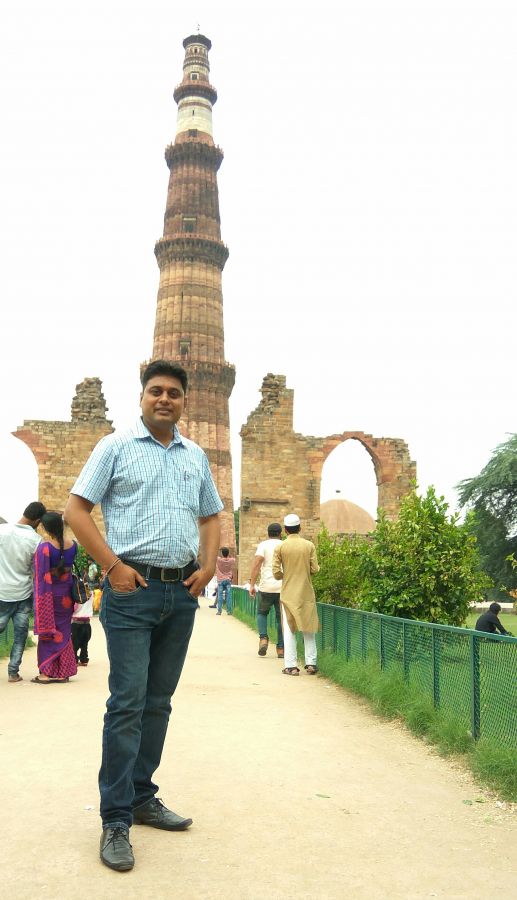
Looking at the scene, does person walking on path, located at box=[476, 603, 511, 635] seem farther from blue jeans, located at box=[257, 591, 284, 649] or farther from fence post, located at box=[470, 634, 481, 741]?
fence post, located at box=[470, 634, 481, 741]

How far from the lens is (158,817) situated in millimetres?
3344

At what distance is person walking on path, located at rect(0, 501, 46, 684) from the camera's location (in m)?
7.27

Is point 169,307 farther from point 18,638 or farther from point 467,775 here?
point 467,775

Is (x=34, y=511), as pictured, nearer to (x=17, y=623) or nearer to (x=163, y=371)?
(x=17, y=623)

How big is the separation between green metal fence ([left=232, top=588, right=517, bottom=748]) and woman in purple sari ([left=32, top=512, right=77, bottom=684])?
249 cm

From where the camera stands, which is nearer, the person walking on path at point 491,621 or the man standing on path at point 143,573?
the man standing on path at point 143,573

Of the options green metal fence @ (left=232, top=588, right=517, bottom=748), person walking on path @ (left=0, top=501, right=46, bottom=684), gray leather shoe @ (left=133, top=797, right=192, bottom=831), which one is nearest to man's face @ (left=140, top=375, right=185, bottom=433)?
gray leather shoe @ (left=133, top=797, right=192, bottom=831)

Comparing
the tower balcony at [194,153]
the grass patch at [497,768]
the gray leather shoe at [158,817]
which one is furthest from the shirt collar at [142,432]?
the tower balcony at [194,153]

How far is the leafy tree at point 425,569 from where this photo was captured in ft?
27.6

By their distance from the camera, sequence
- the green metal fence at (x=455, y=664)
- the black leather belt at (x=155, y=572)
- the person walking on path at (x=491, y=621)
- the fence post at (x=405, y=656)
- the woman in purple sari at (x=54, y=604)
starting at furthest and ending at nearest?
the person walking on path at (x=491, y=621) < the woman in purple sari at (x=54, y=604) < the fence post at (x=405, y=656) < the green metal fence at (x=455, y=664) < the black leather belt at (x=155, y=572)

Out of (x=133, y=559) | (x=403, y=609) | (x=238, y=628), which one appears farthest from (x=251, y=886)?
(x=238, y=628)

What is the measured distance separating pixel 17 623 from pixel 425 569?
151 inches

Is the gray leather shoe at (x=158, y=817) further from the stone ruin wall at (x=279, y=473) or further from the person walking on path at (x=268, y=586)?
the stone ruin wall at (x=279, y=473)

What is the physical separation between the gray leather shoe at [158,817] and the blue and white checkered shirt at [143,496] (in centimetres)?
95
